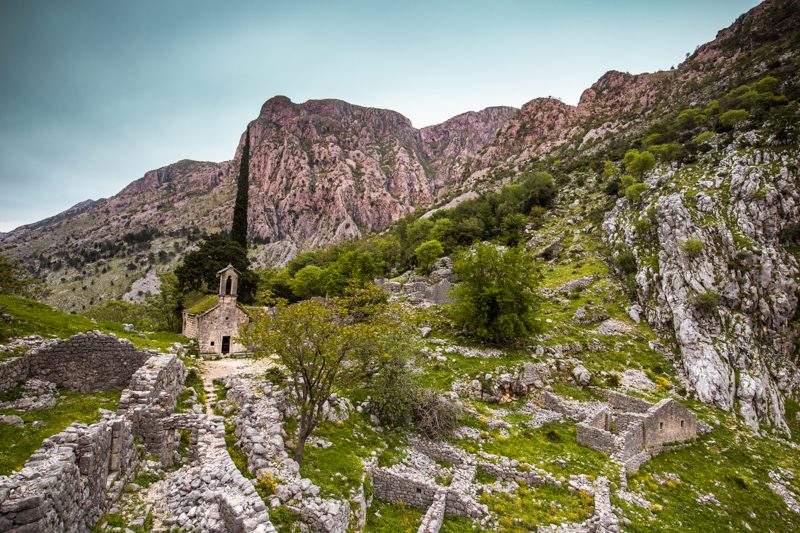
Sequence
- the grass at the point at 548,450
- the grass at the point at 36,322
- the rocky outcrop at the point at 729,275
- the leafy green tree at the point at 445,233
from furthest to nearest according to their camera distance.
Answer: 1. the leafy green tree at the point at 445,233
2. the rocky outcrop at the point at 729,275
3. the grass at the point at 548,450
4. the grass at the point at 36,322

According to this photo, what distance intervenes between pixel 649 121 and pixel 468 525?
4802 inches

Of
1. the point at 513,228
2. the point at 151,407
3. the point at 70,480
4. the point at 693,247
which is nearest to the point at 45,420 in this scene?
the point at 151,407

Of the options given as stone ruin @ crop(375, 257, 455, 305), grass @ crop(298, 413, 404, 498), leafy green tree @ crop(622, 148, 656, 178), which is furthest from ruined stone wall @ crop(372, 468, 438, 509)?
leafy green tree @ crop(622, 148, 656, 178)

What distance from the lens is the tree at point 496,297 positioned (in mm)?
26531

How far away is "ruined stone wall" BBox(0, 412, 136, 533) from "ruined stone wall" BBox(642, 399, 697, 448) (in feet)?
67.4

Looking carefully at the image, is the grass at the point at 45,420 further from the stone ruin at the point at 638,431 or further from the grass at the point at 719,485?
the stone ruin at the point at 638,431

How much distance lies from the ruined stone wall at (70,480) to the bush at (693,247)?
136 ft

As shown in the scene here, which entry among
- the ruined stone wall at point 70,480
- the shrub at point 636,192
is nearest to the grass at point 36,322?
the ruined stone wall at point 70,480

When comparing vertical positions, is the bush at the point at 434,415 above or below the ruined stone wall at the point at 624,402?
above

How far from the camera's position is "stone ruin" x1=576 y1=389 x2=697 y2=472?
1680 centimetres

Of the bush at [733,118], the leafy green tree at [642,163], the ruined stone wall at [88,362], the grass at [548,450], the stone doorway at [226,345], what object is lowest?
the grass at [548,450]

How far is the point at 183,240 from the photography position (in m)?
172

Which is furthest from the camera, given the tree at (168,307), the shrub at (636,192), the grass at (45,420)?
the shrub at (636,192)

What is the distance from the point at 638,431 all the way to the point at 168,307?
1519 inches
